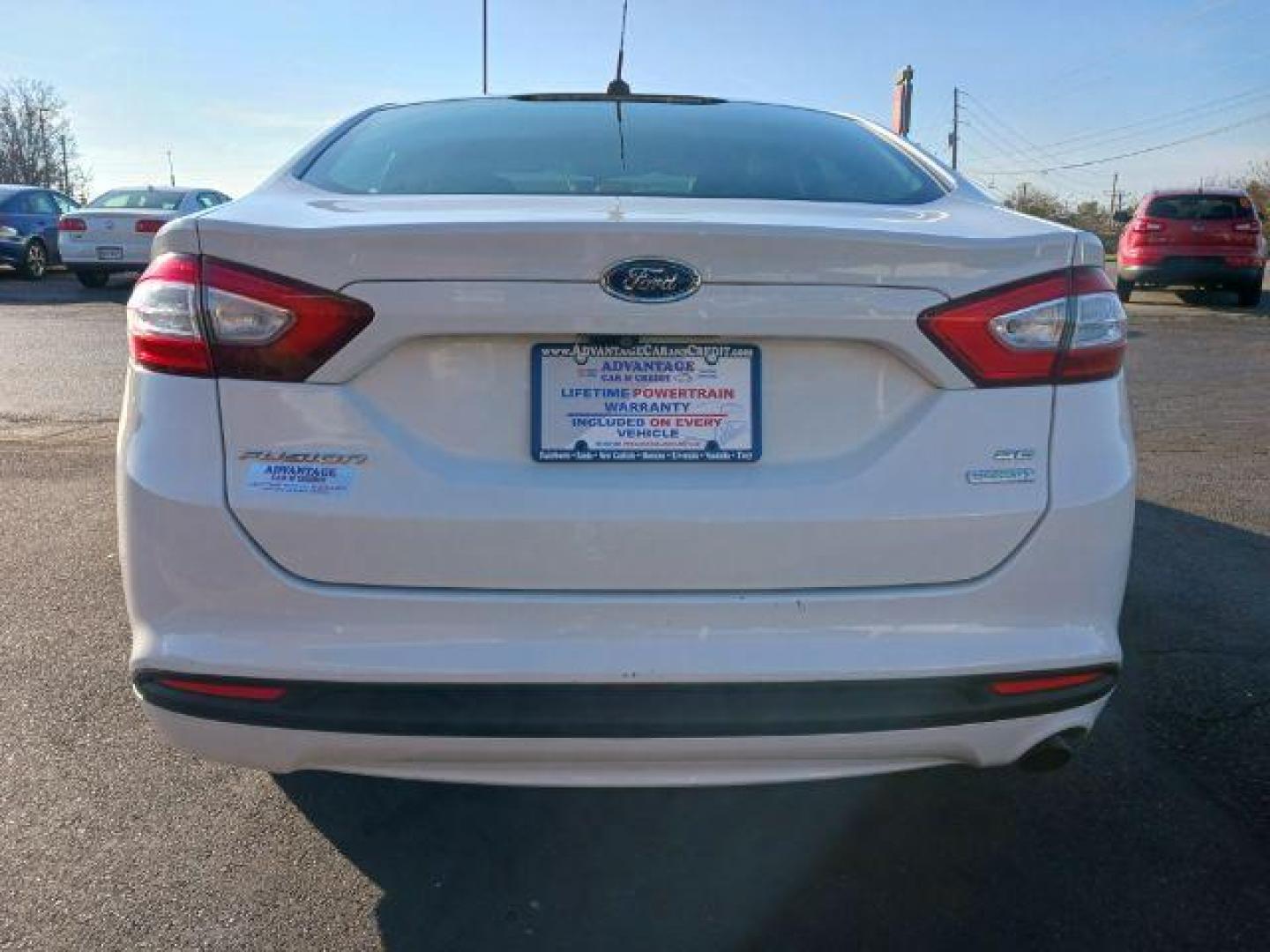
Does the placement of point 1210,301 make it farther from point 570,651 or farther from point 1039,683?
point 570,651

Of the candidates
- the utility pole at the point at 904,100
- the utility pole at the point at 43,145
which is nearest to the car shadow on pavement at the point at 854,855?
the utility pole at the point at 904,100

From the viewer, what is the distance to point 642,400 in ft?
6.67

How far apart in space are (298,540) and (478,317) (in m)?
0.51

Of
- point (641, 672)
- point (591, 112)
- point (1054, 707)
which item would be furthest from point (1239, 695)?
point (591, 112)

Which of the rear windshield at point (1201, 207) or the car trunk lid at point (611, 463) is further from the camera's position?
the rear windshield at point (1201, 207)

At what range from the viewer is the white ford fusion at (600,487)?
2.00 metres

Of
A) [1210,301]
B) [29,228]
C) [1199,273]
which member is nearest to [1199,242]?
[1199,273]

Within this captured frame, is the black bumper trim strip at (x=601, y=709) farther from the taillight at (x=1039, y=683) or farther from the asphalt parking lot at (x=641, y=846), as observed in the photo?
the asphalt parking lot at (x=641, y=846)

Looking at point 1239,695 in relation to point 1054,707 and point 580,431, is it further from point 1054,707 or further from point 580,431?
point 580,431

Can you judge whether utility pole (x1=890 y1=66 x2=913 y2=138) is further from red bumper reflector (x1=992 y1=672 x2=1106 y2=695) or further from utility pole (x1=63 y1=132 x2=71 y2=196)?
utility pole (x1=63 y1=132 x2=71 y2=196)

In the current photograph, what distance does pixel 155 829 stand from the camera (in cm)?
263

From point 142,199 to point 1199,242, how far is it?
16087 mm

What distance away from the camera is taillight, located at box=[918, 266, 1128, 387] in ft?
6.75

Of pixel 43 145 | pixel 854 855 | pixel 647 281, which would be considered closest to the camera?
pixel 647 281
